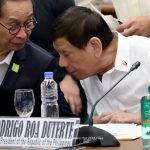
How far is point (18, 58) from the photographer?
2.73m

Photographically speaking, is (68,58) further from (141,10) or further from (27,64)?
(141,10)

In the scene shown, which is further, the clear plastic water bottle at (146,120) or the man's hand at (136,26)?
the man's hand at (136,26)

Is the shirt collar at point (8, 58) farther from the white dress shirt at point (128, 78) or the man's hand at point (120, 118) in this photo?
the man's hand at point (120, 118)

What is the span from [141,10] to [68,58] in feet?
2.22

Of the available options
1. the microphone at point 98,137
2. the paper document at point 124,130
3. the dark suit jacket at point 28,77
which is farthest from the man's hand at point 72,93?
the microphone at point 98,137

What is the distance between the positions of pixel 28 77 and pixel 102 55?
15.4 inches

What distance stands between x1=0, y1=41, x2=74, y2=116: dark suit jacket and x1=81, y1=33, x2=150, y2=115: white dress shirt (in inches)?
9.2

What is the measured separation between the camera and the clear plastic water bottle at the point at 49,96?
2586 millimetres

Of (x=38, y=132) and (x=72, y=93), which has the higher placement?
(x=38, y=132)

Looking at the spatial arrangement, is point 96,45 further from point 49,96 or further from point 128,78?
point 49,96

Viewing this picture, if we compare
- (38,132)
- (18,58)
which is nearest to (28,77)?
(18,58)

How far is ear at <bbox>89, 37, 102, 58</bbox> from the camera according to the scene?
8.48 ft

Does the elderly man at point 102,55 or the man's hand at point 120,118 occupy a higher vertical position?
the elderly man at point 102,55

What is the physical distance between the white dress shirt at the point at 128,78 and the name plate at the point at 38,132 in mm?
826
